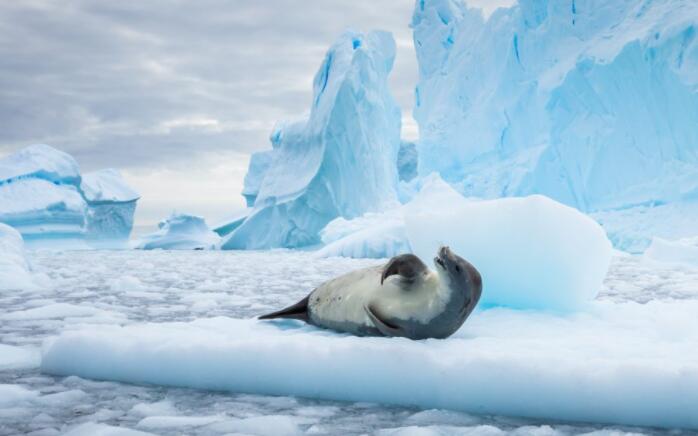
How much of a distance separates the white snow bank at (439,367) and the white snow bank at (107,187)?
27550 millimetres

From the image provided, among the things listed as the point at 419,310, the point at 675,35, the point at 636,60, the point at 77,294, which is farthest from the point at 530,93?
the point at 419,310

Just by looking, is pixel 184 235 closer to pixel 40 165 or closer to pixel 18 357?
pixel 40 165

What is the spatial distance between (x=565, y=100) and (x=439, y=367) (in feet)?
58.9

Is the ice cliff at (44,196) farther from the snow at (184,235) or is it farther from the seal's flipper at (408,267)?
the seal's flipper at (408,267)

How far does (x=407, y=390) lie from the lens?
2.01 metres

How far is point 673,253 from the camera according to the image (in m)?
10.4

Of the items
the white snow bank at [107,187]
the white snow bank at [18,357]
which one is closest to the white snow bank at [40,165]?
the white snow bank at [107,187]

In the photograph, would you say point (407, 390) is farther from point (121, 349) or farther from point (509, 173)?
point (509, 173)

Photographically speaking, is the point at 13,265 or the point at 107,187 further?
the point at 107,187

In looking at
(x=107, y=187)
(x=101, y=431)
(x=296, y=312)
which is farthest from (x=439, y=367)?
(x=107, y=187)

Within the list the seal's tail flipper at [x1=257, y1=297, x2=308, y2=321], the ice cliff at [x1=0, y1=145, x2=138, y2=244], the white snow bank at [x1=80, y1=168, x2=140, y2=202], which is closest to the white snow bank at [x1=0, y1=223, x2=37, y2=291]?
the seal's tail flipper at [x1=257, y1=297, x2=308, y2=321]

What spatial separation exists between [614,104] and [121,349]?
57.8ft

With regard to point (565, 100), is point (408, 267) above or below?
below

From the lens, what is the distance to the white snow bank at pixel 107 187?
93.9ft
